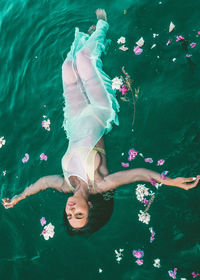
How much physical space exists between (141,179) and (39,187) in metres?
2.22

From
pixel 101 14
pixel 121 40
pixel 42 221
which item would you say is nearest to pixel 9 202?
pixel 42 221

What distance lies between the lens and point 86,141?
536 cm

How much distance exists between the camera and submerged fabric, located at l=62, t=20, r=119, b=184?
210 inches

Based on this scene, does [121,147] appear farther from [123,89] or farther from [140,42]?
[140,42]

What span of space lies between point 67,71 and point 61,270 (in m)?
4.29

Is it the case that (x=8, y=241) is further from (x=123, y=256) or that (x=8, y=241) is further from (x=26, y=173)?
(x=123, y=256)

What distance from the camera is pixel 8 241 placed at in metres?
6.16

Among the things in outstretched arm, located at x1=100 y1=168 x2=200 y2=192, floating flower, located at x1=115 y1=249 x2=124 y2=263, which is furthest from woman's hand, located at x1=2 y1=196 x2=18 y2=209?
floating flower, located at x1=115 y1=249 x2=124 y2=263

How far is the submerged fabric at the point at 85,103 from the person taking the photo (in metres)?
5.33

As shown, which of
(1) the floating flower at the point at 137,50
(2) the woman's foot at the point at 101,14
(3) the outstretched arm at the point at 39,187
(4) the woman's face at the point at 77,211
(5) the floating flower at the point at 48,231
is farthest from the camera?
(2) the woman's foot at the point at 101,14

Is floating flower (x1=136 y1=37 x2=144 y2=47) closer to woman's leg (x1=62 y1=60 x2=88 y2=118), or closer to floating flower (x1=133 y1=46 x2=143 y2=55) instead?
floating flower (x1=133 y1=46 x2=143 y2=55)

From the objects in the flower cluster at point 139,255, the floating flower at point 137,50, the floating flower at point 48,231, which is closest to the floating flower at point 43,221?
the floating flower at point 48,231

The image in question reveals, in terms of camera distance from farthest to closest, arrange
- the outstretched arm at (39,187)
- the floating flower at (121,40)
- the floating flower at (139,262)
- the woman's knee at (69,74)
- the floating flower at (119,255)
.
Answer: the floating flower at (121,40)
the woman's knee at (69,74)
the outstretched arm at (39,187)
the floating flower at (119,255)
the floating flower at (139,262)

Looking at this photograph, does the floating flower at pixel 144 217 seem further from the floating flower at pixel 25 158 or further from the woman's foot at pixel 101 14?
the woman's foot at pixel 101 14
